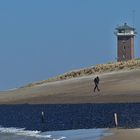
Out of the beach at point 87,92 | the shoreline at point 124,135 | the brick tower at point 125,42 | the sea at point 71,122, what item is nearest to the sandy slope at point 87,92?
the beach at point 87,92

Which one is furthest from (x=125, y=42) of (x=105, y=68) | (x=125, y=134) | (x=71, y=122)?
(x=125, y=134)

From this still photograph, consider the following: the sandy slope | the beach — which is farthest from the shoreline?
the sandy slope

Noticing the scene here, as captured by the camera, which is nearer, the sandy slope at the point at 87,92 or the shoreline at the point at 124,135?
the shoreline at the point at 124,135

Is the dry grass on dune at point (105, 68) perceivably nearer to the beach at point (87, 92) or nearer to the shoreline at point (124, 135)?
the beach at point (87, 92)

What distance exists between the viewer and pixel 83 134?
32.8 m

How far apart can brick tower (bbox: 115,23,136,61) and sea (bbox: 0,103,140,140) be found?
4387cm

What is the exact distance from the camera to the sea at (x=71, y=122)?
34.0 metres

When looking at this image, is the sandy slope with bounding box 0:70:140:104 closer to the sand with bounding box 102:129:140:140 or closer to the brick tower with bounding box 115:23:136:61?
the sand with bounding box 102:129:140:140

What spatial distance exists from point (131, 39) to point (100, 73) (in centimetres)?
2805

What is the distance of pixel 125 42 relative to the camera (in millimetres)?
114000

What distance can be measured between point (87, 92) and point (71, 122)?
71.8ft

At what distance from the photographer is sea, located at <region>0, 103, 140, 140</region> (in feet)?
112

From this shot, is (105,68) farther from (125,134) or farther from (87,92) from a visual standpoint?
(125,134)

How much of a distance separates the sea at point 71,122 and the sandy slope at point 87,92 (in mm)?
1744
